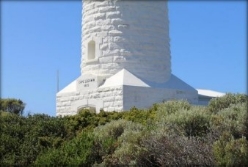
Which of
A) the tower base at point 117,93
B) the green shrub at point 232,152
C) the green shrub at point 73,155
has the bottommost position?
the green shrub at point 73,155

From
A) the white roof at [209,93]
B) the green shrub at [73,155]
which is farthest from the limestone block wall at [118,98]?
the green shrub at [73,155]

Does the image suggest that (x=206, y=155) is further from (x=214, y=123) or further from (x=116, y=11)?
(x=116, y=11)

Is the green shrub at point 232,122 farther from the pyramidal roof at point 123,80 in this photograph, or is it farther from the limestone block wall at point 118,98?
the pyramidal roof at point 123,80

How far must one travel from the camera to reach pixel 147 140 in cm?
836

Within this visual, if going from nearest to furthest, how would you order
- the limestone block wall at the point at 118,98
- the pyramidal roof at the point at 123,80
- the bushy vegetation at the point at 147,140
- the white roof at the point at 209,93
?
the bushy vegetation at the point at 147,140
the limestone block wall at the point at 118,98
the pyramidal roof at the point at 123,80
the white roof at the point at 209,93

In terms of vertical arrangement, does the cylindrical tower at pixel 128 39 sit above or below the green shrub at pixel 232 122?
above

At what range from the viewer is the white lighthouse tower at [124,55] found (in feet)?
50.3

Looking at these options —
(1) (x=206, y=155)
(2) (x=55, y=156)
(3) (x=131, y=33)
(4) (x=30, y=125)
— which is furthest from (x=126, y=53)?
(1) (x=206, y=155)

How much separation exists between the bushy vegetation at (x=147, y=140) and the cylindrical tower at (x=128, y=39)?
4.19 meters

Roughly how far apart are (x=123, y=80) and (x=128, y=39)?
63.8 inches

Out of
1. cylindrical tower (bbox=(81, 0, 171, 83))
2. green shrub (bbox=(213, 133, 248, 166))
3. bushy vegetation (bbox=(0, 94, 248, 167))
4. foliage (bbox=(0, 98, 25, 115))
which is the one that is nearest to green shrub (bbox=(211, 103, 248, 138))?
bushy vegetation (bbox=(0, 94, 248, 167))

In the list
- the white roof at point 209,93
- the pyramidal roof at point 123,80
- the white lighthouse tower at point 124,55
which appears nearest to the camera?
the pyramidal roof at point 123,80

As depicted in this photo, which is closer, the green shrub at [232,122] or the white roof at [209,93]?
the green shrub at [232,122]

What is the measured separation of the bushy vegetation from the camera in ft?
25.6
